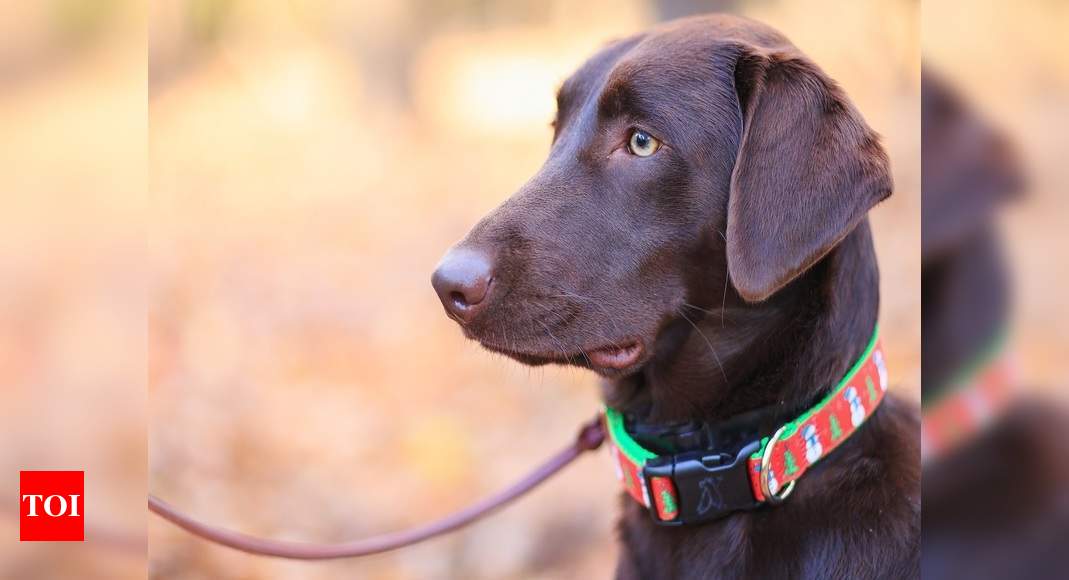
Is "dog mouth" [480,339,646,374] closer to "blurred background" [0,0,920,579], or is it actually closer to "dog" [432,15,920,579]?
"dog" [432,15,920,579]

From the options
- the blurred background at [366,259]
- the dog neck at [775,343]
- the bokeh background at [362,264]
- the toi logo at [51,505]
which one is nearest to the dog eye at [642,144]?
the dog neck at [775,343]

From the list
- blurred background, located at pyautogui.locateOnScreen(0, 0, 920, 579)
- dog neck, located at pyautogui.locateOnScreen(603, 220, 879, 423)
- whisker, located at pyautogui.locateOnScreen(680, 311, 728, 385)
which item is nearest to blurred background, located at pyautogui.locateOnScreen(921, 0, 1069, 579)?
dog neck, located at pyautogui.locateOnScreen(603, 220, 879, 423)

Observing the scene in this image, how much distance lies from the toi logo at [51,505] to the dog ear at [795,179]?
1.27 meters

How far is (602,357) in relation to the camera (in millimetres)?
2070

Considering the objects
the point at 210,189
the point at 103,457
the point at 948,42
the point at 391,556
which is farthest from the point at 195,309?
the point at 948,42

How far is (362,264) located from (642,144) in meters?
3.21

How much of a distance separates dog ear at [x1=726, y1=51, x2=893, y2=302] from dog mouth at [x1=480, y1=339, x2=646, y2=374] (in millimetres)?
306

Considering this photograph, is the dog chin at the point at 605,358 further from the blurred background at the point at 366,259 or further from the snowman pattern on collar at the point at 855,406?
the blurred background at the point at 366,259

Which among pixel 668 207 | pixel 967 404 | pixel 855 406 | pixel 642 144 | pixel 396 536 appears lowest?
pixel 396 536

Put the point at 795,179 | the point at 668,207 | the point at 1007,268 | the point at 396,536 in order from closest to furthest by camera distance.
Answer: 1. the point at 1007,268
2. the point at 795,179
3. the point at 668,207
4. the point at 396,536

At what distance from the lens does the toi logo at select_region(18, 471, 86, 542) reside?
1.63m

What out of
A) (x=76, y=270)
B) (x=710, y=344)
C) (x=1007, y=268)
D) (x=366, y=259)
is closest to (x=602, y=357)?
(x=710, y=344)

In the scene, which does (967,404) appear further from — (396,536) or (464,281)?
(396,536)

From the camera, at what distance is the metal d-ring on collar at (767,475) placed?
187cm
